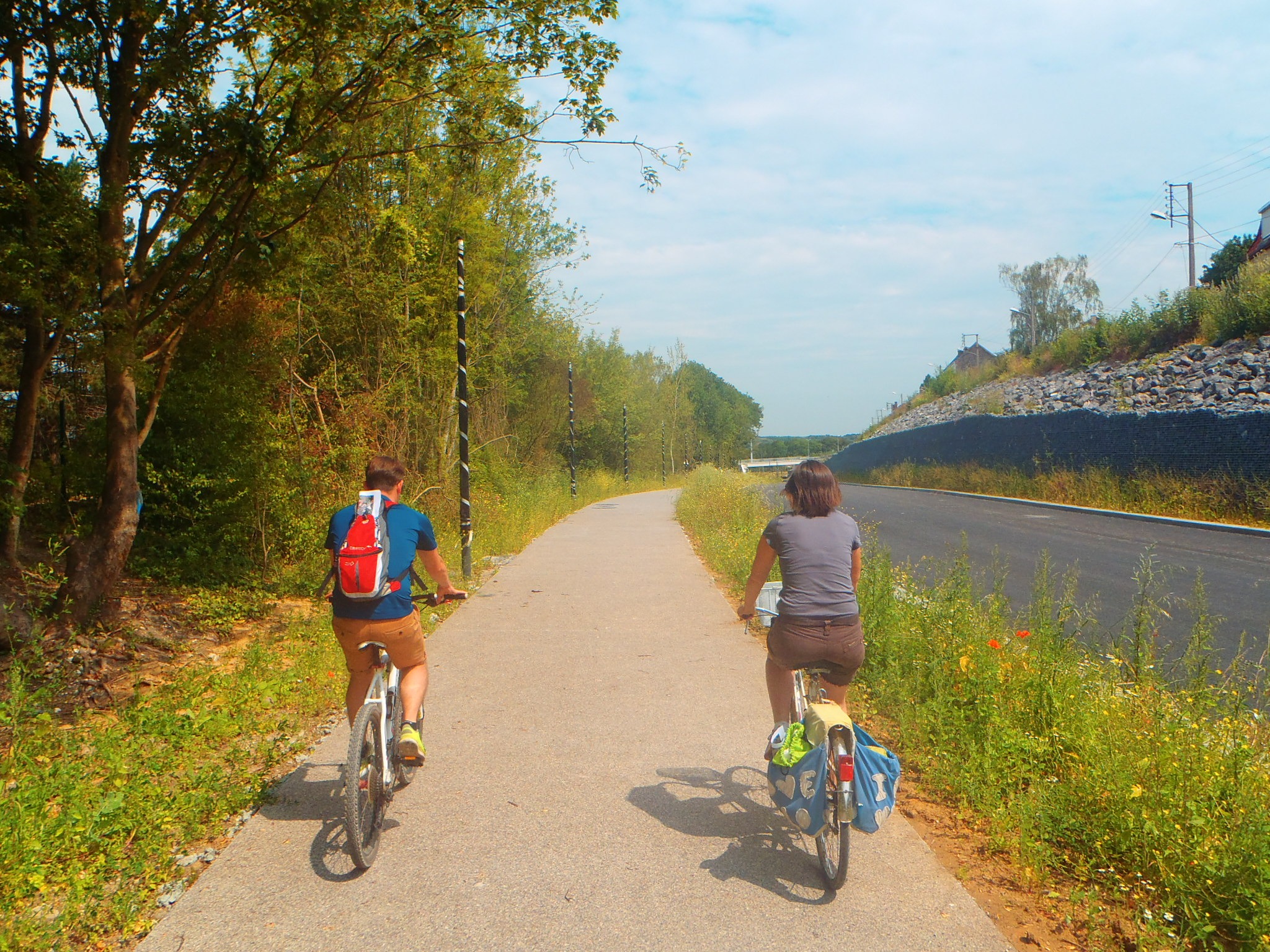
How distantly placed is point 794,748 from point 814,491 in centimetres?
115

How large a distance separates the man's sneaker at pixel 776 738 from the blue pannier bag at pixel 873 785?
1.62ft

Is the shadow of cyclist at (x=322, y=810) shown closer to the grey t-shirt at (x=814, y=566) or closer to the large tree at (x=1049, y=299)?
the grey t-shirt at (x=814, y=566)

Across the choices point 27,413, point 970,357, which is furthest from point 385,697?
point 970,357

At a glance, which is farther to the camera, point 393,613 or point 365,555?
point 393,613

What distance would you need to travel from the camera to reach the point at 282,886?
12.8 feet

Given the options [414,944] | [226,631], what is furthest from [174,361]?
[414,944]

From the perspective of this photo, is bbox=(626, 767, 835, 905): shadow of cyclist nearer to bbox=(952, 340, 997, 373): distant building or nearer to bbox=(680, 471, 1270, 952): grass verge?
bbox=(680, 471, 1270, 952): grass verge

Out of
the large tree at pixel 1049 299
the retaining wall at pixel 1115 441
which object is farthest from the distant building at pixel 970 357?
the retaining wall at pixel 1115 441

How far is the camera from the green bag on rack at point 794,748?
3986 mm

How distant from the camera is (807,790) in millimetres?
3879

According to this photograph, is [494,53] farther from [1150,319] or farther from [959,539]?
[1150,319]

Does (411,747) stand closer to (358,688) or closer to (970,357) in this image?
(358,688)

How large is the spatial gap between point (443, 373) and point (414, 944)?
47.3ft

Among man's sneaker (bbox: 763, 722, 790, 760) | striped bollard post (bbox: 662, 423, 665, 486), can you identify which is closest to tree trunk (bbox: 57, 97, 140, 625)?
man's sneaker (bbox: 763, 722, 790, 760)
